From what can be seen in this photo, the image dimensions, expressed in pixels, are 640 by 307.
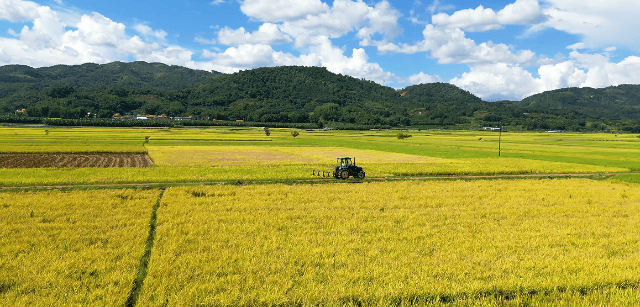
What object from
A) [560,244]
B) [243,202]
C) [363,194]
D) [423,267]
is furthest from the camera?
[363,194]

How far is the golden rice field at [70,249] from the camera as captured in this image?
1033 centimetres

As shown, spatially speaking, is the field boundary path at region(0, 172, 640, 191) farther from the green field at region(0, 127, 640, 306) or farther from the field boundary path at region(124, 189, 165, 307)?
the field boundary path at region(124, 189, 165, 307)

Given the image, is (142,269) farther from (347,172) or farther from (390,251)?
(347,172)

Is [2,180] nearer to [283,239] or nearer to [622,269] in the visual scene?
[283,239]

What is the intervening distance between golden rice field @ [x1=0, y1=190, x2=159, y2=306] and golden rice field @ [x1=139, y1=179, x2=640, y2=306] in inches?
45.8

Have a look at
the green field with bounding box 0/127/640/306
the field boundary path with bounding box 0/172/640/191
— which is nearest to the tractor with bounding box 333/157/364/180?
the field boundary path with bounding box 0/172/640/191

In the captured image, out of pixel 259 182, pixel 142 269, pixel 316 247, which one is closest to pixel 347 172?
pixel 259 182

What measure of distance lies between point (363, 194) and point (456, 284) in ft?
54.2

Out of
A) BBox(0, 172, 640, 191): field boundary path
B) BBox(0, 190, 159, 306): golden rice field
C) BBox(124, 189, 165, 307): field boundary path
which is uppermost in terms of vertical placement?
BBox(0, 190, 159, 306): golden rice field

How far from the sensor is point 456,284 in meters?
11.0

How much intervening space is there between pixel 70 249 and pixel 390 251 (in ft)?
41.4

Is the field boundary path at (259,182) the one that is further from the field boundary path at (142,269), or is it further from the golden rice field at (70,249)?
the field boundary path at (142,269)

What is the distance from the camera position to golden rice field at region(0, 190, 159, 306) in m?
10.3

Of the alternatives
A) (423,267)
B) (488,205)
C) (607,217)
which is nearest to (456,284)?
(423,267)
